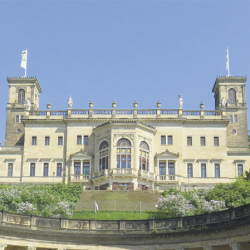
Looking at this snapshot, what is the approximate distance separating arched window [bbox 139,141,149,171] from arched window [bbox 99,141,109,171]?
6074mm

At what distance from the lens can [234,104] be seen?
461 ft

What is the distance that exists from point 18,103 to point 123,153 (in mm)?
40757

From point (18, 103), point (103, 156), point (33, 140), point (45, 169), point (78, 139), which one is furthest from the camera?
point (18, 103)

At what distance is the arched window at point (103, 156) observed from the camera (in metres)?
109

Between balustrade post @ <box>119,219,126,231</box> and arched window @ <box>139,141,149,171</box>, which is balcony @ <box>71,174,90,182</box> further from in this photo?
balustrade post @ <box>119,219,126,231</box>

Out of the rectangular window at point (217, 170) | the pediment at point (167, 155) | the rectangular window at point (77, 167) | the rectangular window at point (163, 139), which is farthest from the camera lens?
the rectangular window at point (163, 139)

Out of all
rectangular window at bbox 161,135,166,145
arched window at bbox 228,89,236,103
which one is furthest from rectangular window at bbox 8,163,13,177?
arched window at bbox 228,89,236,103

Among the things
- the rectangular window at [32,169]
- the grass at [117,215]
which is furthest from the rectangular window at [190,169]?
the grass at [117,215]

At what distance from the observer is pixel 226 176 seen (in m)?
112

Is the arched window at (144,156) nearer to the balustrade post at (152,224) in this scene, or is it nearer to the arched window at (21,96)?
the arched window at (21,96)

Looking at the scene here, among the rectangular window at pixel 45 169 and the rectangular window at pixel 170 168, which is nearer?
the rectangular window at pixel 170 168

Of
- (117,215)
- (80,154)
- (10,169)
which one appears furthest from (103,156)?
(117,215)

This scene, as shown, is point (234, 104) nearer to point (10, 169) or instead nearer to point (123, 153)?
point (123, 153)

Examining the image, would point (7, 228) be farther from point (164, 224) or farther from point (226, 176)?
point (226, 176)
